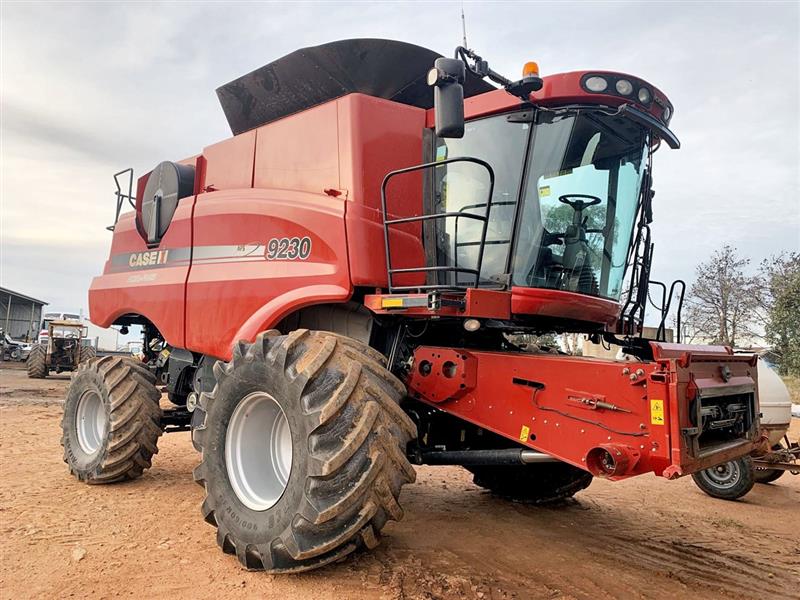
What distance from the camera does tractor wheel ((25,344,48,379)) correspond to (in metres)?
21.5

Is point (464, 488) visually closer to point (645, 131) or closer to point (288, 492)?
point (288, 492)

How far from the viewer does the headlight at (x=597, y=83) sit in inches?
151

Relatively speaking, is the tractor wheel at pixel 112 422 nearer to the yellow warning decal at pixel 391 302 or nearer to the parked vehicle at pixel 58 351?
the yellow warning decal at pixel 391 302

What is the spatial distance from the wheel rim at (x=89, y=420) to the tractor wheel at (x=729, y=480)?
6.33m

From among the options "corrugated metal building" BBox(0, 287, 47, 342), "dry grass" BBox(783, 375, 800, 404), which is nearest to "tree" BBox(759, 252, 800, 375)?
"dry grass" BBox(783, 375, 800, 404)

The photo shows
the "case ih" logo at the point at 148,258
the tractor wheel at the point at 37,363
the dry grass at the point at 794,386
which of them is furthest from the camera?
the tractor wheel at the point at 37,363

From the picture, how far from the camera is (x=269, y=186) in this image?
495 centimetres

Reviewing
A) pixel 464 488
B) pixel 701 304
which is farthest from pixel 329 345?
pixel 701 304

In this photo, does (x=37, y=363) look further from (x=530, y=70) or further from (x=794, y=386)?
(x=794, y=386)

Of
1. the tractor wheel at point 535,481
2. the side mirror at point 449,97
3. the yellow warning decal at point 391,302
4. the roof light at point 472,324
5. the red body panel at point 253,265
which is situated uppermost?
the side mirror at point 449,97

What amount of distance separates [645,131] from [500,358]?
1.91 metres

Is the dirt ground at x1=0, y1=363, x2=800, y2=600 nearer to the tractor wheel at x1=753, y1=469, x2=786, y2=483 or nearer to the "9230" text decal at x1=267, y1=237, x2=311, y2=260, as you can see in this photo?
the tractor wheel at x1=753, y1=469, x2=786, y2=483

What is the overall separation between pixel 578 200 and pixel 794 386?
647 inches

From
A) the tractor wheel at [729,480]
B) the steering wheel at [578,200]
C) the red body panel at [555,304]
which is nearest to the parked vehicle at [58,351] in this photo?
the tractor wheel at [729,480]
